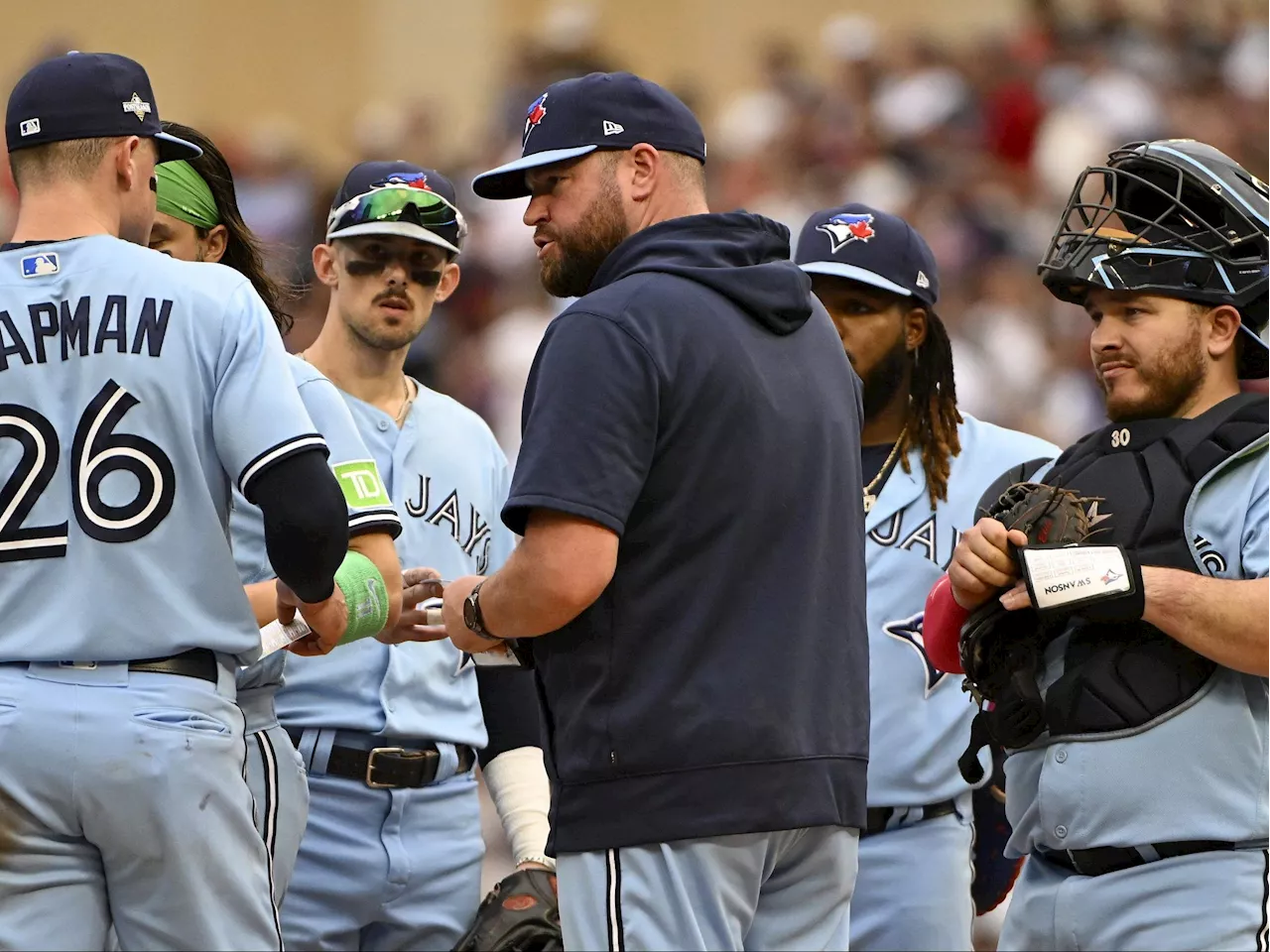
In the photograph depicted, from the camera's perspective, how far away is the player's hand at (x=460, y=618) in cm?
366

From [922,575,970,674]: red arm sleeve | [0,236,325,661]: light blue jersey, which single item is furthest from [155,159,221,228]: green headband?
[922,575,970,674]: red arm sleeve

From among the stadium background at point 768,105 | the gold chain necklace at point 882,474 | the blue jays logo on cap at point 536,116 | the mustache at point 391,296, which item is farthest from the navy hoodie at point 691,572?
the stadium background at point 768,105

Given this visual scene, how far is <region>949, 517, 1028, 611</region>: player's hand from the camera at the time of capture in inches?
144

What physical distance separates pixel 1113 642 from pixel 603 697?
3.49 ft

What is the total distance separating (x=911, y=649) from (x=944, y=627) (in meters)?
0.88

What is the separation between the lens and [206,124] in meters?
17.8

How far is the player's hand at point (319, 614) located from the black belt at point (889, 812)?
1.62m

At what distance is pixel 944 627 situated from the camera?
3.93 m

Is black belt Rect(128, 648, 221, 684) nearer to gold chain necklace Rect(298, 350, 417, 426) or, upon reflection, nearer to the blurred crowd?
gold chain necklace Rect(298, 350, 417, 426)

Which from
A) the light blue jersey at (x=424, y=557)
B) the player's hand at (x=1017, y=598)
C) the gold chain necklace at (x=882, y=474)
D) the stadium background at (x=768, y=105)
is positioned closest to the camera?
Result: the player's hand at (x=1017, y=598)

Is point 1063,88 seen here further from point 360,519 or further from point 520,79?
point 360,519

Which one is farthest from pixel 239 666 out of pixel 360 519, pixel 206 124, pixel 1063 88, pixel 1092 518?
pixel 206 124

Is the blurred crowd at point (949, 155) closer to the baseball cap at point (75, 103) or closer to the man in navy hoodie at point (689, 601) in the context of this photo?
the baseball cap at point (75, 103)

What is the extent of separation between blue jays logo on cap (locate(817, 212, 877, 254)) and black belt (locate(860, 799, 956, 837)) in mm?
1496
